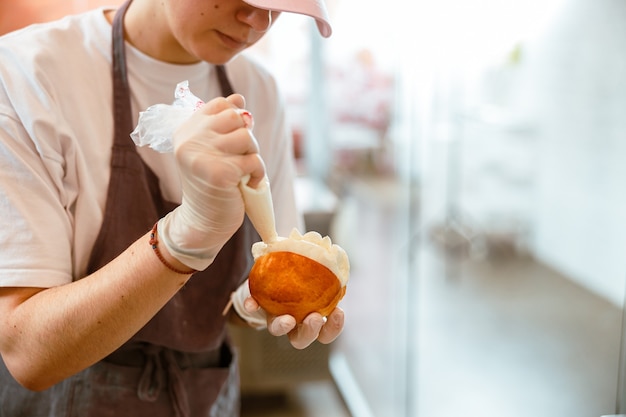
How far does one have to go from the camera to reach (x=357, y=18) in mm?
3477

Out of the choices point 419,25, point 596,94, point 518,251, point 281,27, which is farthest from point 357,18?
point 596,94

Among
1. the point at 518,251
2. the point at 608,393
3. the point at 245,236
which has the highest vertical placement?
the point at 245,236

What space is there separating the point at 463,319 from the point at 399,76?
1239 millimetres

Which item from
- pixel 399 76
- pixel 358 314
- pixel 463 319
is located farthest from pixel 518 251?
pixel 358 314

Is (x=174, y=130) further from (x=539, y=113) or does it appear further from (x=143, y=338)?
(x=539, y=113)

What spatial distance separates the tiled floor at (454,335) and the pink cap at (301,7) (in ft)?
3.15

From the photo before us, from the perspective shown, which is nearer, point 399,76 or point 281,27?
point 399,76

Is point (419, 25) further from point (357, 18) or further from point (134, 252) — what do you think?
point (134, 252)

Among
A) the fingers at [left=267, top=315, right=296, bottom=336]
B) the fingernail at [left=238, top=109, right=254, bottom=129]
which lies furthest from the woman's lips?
the fingers at [left=267, top=315, right=296, bottom=336]

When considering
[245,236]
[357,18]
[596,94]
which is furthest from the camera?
[357,18]

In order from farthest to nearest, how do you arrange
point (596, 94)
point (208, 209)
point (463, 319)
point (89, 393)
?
point (463, 319) < point (596, 94) < point (89, 393) < point (208, 209)

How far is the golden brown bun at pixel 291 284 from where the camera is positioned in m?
0.97

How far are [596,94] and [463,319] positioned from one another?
170 cm

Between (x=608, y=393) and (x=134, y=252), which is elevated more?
(x=134, y=252)
